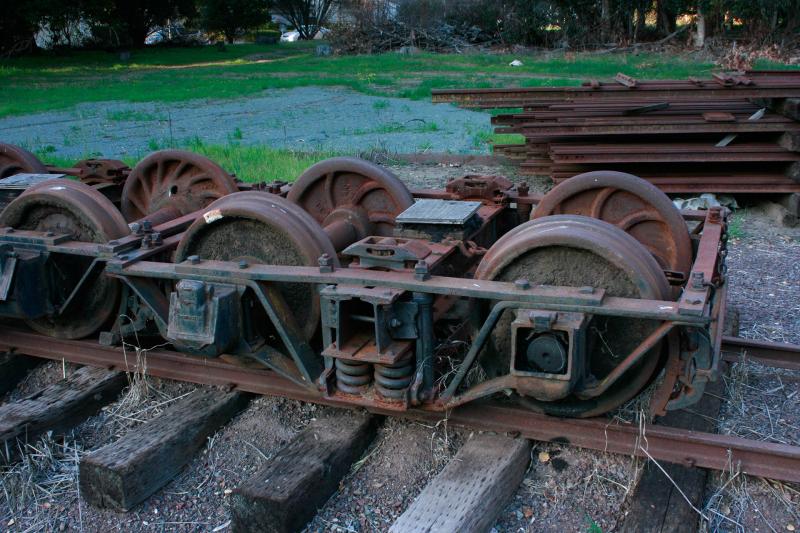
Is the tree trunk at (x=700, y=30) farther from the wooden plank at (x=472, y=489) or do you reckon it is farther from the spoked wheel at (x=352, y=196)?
the wooden plank at (x=472, y=489)

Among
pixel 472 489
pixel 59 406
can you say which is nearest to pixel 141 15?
pixel 59 406

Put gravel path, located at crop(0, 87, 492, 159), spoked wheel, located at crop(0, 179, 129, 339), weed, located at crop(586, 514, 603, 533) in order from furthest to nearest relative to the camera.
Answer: gravel path, located at crop(0, 87, 492, 159) → spoked wheel, located at crop(0, 179, 129, 339) → weed, located at crop(586, 514, 603, 533)

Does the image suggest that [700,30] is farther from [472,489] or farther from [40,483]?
[40,483]

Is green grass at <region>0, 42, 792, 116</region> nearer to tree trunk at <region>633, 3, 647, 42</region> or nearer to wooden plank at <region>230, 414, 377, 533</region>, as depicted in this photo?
tree trunk at <region>633, 3, 647, 42</region>

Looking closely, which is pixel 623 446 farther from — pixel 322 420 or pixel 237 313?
pixel 237 313

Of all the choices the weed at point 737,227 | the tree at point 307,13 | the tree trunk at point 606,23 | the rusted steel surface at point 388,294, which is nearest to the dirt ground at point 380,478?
the rusted steel surface at point 388,294

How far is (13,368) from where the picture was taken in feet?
14.9

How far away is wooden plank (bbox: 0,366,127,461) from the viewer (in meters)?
3.74

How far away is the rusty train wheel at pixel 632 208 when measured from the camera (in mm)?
4074

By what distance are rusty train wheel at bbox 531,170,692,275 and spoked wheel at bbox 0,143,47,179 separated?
3880 mm

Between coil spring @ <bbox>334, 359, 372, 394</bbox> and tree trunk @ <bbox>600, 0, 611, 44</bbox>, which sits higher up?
tree trunk @ <bbox>600, 0, 611, 44</bbox>

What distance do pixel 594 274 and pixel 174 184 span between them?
3181 millimetres

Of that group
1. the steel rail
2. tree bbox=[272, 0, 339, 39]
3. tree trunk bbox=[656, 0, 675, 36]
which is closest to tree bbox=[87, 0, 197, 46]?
tree bbox=[272, 0, 339, 39]

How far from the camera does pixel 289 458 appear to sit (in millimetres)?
3340
